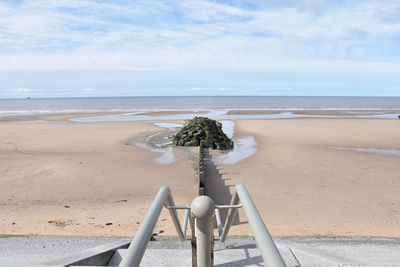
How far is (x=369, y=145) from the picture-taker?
2117 cm

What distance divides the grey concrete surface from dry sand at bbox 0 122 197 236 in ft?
8.62

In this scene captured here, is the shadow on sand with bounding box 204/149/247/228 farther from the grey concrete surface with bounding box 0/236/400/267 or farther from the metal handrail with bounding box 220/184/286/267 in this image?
the metal handrail with bounding box 220/184/286/267

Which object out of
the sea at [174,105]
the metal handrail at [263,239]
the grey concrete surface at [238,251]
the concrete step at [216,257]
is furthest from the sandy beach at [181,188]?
the sea at [174,105]

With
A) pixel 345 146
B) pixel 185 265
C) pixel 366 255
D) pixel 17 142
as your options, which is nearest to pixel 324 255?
pixel 366 255

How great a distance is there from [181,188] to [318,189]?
3686 millimetres

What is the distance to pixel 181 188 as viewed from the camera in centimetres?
1171

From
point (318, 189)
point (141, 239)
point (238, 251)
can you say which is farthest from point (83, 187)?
point (141, 239)

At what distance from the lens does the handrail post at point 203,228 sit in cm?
237

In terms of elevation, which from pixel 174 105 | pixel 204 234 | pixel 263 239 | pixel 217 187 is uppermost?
pixel 263 239

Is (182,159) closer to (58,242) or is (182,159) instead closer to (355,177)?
(355,177)

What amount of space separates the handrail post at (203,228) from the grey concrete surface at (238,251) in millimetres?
1780

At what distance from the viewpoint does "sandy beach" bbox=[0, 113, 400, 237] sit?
846 cm

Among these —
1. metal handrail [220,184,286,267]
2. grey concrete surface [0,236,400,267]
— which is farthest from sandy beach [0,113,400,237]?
metal handrail [220,184,286,267]

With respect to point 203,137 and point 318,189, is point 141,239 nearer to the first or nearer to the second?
point 318,189
